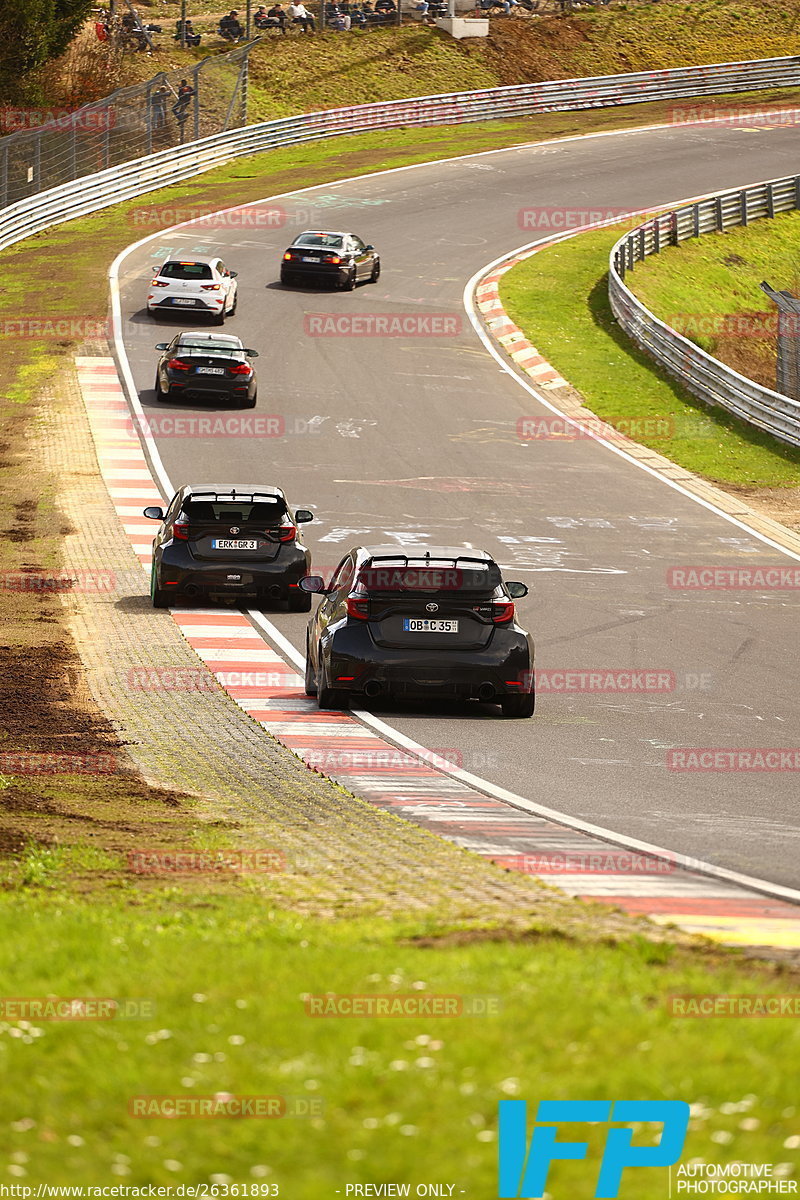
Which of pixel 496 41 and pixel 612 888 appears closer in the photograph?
pixel 612 888

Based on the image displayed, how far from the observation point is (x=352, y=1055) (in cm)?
514

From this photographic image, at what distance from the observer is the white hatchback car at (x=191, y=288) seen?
39.8 meters

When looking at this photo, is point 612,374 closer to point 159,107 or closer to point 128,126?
point 128,126

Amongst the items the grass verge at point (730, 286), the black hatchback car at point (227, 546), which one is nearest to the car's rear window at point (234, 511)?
the black hatchback car at point (227, 546)

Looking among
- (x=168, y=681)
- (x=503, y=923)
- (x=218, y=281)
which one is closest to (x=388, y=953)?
(x=503, y=923)

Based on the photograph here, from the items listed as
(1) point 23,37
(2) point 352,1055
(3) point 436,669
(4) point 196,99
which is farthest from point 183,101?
Result: (2) point 352,1055

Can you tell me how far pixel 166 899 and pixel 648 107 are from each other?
6911 cm

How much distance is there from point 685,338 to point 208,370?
502 inches

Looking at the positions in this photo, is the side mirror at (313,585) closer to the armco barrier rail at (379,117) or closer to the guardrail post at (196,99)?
the armco barrier rail at (379,117)

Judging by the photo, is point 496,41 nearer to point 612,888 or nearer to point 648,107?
point 648,107

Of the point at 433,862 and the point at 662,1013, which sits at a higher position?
the point at 662,1013

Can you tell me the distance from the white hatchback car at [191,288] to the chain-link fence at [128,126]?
10.3m

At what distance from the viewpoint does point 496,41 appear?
245 ft

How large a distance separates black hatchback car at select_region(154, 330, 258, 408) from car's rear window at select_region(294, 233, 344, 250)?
35.4ft
